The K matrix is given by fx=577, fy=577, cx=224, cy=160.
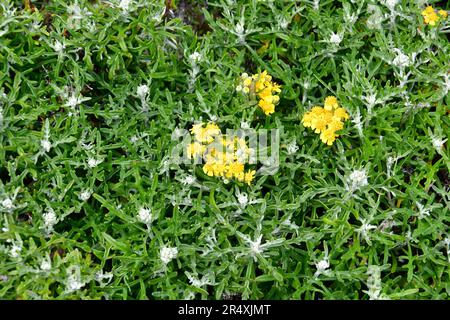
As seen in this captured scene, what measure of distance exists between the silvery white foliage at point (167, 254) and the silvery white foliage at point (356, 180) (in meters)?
0.86

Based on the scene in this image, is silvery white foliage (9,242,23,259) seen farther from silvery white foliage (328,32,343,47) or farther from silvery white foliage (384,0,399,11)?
silvery white foliage (384,0,399,11)

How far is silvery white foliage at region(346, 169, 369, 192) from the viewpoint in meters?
2.65

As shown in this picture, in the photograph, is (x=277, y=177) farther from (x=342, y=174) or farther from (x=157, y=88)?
(x=157, y=88)

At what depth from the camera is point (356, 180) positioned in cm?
265

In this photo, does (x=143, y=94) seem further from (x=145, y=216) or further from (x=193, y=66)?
(x=145, y=216)

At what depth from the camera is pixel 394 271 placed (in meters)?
2.69

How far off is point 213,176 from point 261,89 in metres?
0.51

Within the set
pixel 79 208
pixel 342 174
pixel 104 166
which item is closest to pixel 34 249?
pixel 79 208

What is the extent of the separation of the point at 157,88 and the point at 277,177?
77cm

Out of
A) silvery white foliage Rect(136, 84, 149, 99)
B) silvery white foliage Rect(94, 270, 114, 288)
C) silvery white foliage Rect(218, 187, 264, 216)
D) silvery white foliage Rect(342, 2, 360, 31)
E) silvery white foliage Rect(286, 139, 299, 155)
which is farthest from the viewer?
silvery white foliage Rect(342, 2, 360, 31)

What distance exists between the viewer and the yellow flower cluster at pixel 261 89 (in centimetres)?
288

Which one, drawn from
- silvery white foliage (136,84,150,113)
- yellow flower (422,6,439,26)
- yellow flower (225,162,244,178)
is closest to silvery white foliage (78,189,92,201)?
silvery white foliage (136,84,150,113)

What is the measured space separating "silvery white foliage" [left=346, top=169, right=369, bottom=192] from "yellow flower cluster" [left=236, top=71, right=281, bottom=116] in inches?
20.5

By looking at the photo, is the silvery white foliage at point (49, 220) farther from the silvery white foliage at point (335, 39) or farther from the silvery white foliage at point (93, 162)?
the silvery white foliage at point (335, 39)
